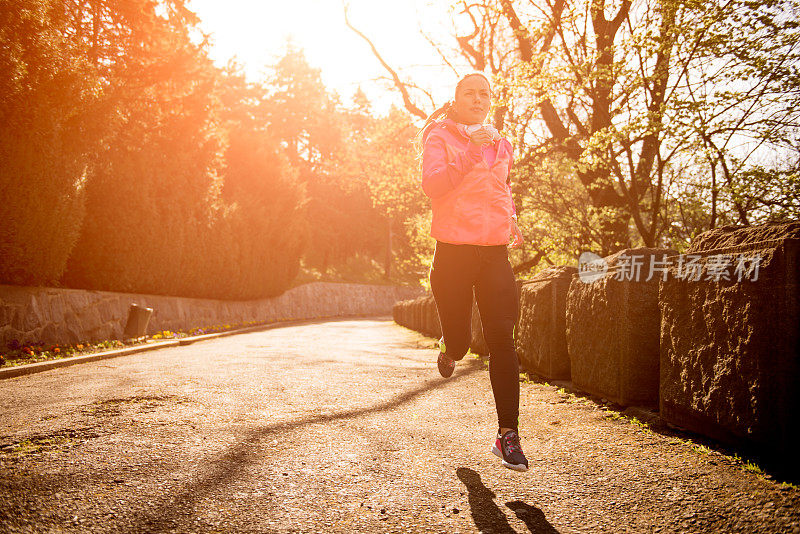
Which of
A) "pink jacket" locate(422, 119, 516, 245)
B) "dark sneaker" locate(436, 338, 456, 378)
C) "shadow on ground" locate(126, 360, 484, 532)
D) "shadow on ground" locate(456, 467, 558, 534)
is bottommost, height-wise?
"shadow on ground" locate(126, 360, 484, 532)

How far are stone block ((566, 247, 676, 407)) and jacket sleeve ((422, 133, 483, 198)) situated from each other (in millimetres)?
1388

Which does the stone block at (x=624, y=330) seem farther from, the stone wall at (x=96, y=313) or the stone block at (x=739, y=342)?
the stone wall at (x=96, y=313)

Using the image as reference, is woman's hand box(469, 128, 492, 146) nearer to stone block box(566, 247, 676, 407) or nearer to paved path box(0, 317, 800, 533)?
stone block box(566, 247, 676, 407)

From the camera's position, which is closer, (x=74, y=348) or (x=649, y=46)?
(x=649, y=46)

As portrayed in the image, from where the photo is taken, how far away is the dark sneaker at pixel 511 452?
248 cm

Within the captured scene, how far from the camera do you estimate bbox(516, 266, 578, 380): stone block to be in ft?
15.0

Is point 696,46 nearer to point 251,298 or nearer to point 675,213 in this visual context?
point 675,213

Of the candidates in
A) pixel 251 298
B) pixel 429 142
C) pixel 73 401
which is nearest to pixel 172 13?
pixel 251 298

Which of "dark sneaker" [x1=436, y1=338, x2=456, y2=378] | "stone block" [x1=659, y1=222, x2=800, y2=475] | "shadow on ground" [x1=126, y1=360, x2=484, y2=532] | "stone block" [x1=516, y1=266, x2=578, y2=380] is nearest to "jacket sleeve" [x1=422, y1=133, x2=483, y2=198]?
"dark sneaker" [x1=436, y1=338, x2=456, y2=378]

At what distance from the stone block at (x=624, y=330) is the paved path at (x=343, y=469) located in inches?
10.1

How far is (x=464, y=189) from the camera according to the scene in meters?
2.88

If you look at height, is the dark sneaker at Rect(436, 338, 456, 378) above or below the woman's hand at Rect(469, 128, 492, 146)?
below

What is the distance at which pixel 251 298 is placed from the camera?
761 inches

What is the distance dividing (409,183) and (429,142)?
14636mm
